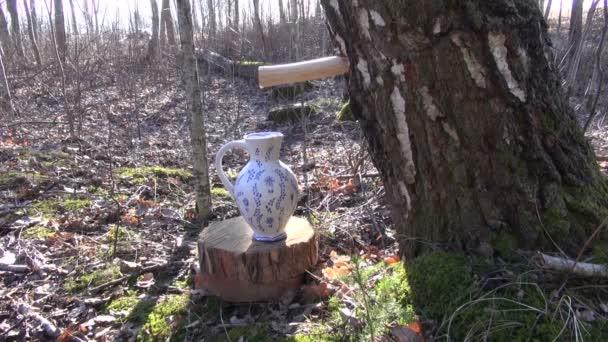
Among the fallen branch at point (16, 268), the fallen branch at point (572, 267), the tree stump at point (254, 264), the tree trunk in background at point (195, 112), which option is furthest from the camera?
the tree trunk in background at point (195, 112)

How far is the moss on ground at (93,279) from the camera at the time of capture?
8.49 ft

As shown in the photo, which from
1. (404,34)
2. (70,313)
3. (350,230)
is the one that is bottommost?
(70,313)

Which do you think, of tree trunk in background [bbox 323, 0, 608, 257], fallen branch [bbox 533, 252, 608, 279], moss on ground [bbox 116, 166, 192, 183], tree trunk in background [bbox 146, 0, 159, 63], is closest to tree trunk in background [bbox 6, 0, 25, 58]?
tree trunk in background [bbox 146, 0, 159, 63]

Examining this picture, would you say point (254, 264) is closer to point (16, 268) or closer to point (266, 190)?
point (266, 190)

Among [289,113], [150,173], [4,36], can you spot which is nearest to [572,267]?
[150,173]

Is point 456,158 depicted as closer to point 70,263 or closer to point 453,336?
point 453,336

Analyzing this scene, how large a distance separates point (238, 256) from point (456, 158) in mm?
1086

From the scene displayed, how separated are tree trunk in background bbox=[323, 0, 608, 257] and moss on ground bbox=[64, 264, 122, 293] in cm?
179

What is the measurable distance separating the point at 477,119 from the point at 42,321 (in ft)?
7.15

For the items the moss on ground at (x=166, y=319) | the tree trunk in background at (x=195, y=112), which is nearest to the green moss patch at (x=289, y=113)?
the tree trunk in background at (x=195, y=112)

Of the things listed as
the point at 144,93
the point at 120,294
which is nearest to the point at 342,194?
the point at 120,294

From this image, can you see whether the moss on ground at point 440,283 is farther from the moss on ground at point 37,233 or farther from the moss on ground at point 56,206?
the moss on ground at point 56,206

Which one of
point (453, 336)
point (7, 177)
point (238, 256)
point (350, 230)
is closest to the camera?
point (453, 336)

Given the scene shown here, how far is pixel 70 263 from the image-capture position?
285cm
